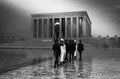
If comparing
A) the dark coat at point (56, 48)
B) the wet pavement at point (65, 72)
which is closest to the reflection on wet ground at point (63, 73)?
the wet pavement at point (65, 72)

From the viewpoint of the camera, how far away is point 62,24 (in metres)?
108

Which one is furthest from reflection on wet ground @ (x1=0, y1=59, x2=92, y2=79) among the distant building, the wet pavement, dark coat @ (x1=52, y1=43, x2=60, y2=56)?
the distant building

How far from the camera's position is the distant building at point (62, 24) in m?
102

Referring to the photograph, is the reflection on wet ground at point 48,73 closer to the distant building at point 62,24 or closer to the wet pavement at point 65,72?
the wet pavement at point 65,72

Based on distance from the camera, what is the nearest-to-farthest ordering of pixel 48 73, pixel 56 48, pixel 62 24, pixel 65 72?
pixel 48 73 → pixel 65 72 → pixel 56 48 → pixel 62 24

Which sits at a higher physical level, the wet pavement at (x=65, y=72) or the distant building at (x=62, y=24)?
the distant building at (x=62, y=24)

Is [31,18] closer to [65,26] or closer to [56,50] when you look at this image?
[65,26]

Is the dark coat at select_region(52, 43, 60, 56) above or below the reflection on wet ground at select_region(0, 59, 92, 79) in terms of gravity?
above

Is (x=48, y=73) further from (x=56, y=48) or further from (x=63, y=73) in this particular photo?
A: (x=56, y=48)

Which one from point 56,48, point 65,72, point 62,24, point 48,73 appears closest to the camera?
point 48,73

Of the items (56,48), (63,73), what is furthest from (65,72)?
(56,48)

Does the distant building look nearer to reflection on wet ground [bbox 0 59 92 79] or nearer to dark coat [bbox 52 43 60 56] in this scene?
dark coat [bbox 52 43 60 56]

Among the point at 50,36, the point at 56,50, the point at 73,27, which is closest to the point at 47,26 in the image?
the point at 50,36

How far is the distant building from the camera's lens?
102 metres
